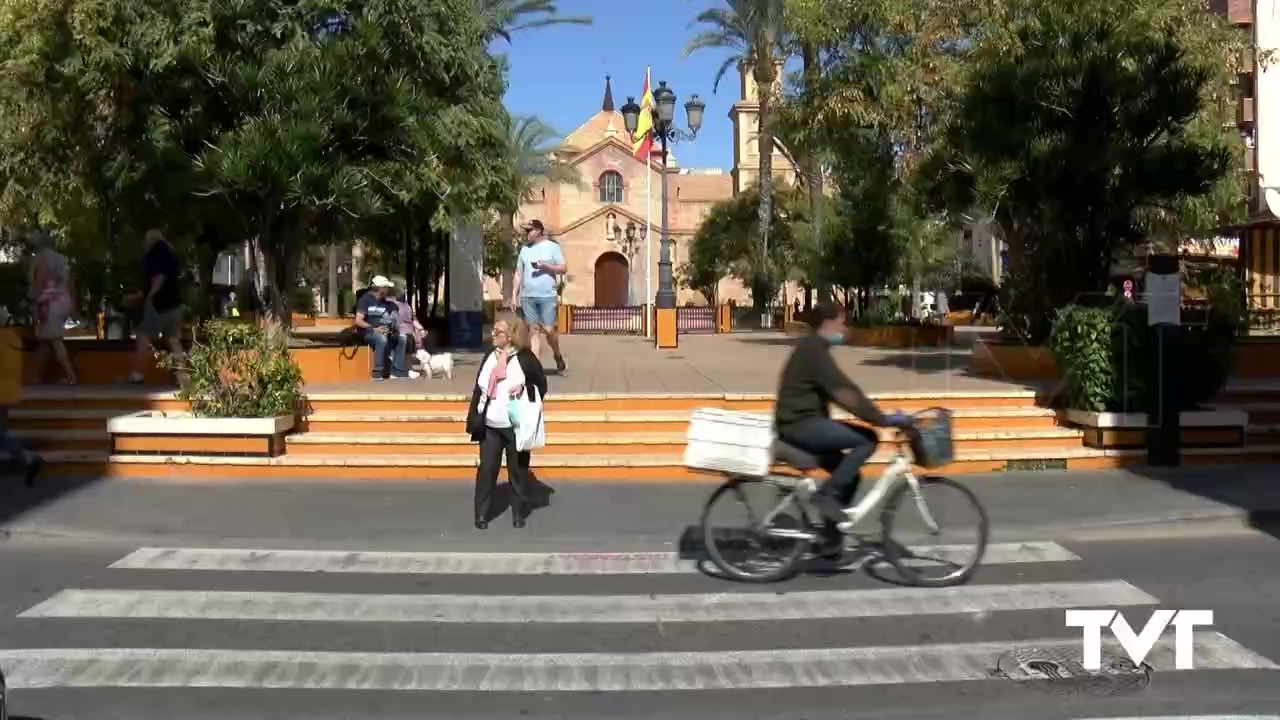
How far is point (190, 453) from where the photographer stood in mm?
11406

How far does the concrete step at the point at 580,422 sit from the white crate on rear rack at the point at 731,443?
15.1ft

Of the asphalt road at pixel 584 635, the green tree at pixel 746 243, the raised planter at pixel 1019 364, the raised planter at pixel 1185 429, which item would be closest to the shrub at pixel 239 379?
the asphalt road at pixel 584 635

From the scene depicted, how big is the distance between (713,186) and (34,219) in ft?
199

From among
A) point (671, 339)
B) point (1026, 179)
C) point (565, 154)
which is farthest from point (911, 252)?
point (565, 154)

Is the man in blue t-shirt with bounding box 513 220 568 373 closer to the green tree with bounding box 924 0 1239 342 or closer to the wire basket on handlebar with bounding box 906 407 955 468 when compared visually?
the green tree with bounding box 924 0 1239 342

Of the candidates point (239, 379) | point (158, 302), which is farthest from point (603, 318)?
point (239, 379)

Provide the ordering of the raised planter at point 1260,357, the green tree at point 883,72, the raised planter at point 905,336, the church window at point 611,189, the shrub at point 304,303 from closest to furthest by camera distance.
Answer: the raised planter at point 1260,357 → the green tree at point 883,72 → the raised planter at point 905,336 → the shrub at point 304,303 → the church window at point 611,189

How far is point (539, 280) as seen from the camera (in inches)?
541

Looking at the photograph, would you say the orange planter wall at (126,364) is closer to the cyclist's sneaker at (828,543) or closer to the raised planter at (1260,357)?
the cyclist's sneaker at (828,543)

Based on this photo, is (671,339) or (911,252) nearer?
(671,339)

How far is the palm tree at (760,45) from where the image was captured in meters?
34.8

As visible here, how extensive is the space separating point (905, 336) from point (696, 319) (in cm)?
1541

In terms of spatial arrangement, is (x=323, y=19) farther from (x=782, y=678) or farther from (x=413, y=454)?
(x=782, y=678)

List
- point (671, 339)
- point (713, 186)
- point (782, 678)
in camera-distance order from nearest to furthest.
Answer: point (782, 678), point (671, 339), point (713, 186)
